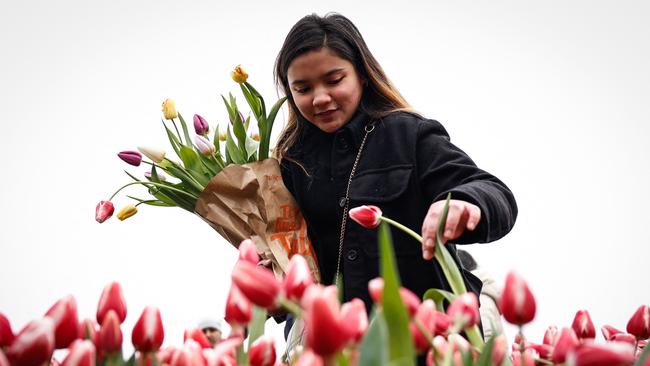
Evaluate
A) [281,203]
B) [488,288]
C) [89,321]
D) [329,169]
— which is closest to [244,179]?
[281,203]

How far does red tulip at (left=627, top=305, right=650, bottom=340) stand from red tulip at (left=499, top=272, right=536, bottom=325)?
297 millimetres

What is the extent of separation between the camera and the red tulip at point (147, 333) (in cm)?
51

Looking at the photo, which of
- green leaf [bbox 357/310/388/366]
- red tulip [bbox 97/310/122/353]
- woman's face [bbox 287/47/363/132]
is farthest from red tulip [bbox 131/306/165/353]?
woman's face [bbox 287/47/363/132]

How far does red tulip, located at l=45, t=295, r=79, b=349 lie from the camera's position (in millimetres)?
476

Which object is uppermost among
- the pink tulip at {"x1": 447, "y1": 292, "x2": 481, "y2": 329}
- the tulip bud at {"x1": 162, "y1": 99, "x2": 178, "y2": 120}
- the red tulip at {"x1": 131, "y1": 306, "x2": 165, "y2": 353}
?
the tulip bud at {"x1": 162, "y1": 99, "x2": 178, "y2": 120}

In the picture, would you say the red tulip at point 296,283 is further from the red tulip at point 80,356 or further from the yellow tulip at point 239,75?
the yellow tulip at point 239,75

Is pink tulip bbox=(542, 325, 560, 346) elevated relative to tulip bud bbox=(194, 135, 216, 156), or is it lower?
lower

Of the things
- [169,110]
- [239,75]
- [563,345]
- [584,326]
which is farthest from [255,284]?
[169,110]

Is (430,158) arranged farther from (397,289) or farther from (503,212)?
(397,289)

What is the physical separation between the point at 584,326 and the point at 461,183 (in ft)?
2.54

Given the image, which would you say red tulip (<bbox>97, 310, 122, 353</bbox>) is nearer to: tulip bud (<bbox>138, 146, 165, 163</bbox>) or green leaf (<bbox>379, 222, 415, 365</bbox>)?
green leaf (<bbox>379, 222, 415, 365</bbox>)

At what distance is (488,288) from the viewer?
186 centimetres

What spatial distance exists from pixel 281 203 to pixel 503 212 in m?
0.58

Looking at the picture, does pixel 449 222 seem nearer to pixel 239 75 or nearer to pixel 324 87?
pixel 324 87
